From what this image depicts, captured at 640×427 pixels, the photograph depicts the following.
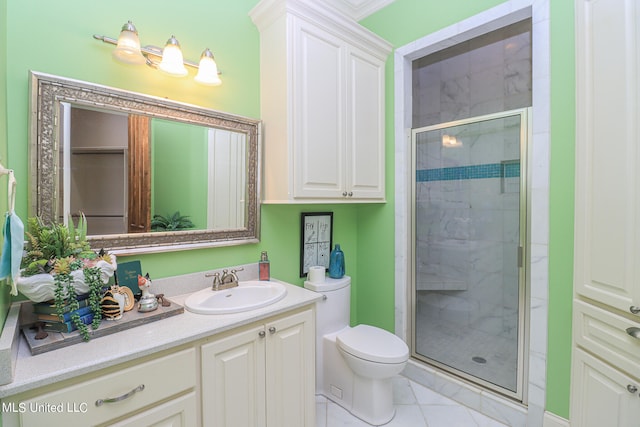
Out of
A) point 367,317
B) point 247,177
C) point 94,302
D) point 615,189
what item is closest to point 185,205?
point 247,177

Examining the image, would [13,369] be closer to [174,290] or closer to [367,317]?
[174,290]

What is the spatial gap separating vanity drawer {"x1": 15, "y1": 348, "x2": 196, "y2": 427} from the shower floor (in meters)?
1.78

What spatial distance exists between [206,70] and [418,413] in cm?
238

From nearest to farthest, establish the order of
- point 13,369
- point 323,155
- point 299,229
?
point 13,369, point 323,155, point 299,229

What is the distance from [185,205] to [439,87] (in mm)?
2341

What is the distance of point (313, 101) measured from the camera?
182 centimetres

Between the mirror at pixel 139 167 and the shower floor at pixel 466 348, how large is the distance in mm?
1533

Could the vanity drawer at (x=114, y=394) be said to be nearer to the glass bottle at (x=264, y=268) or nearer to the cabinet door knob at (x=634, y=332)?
the glass bottle at (x=264, y=268)

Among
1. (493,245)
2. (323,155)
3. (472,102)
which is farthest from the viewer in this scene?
(472,102)

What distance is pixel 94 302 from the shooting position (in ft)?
3.62

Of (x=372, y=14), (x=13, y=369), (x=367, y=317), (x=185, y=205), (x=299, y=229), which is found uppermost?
(x=372, y=14)

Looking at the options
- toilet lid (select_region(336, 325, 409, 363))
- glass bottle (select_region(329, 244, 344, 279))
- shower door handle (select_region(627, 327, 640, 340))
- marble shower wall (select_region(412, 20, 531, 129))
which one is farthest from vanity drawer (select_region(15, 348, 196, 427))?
marble shower wall (select_region(412, 20, 531, 129))

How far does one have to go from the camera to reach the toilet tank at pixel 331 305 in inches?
80.8

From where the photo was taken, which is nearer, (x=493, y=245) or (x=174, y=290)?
(x=174, y=290)
